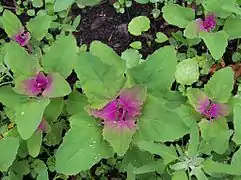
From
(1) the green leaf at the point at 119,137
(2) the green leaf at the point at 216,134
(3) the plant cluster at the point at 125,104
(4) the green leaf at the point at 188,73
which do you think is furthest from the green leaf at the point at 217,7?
(1) the green leaf at the point at 119,137

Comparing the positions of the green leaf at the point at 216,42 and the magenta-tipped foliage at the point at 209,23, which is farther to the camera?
the magenta-tipped foliage at the point at 209,23

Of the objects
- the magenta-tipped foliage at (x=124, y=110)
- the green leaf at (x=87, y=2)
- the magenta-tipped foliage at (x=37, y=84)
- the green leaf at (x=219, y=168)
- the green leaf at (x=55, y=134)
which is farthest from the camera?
the green leaf at (x=87, y=2)

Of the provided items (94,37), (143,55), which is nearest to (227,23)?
(143,55)

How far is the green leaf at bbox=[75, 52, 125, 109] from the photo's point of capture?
1814mm

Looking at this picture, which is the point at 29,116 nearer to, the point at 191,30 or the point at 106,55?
the point at 106,55

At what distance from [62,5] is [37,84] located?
52 centimetres

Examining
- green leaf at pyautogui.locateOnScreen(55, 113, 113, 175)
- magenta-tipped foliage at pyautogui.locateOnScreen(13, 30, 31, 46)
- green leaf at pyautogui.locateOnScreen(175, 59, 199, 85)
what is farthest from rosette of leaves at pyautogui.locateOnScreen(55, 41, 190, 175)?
magenta-tipped foliage at pyautogui.locateOnScreen(13, 30, 31, 46)

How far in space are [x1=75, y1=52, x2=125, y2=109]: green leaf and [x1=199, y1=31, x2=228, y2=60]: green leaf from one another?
0.45 meters

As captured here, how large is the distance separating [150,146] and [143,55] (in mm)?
785

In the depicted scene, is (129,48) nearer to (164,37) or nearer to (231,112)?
(164,37)

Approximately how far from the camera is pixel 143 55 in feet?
8.25

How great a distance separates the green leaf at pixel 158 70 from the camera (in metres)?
1.95

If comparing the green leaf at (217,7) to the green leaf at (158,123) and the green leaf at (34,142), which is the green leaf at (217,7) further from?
the green leaf at (34,142)

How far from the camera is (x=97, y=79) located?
1.83 m
